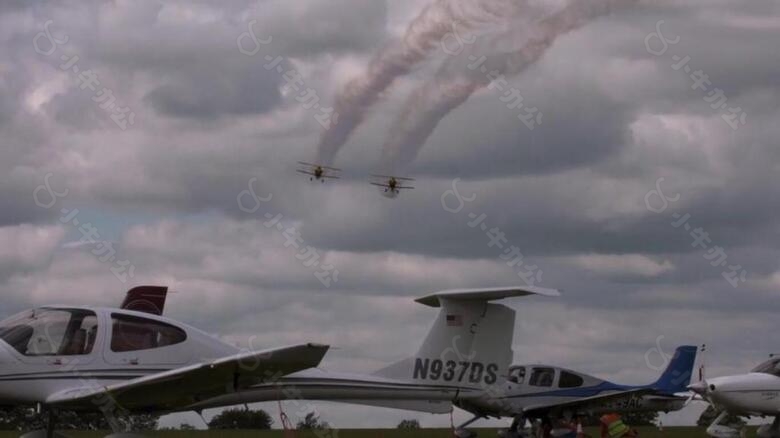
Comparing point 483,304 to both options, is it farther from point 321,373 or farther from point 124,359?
point 124,359

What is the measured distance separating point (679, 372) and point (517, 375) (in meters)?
10.3

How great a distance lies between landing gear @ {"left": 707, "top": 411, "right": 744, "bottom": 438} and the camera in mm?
24906

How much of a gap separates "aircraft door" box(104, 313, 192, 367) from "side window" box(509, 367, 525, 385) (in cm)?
1288

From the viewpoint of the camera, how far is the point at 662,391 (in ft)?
112

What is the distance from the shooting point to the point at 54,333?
691 inches

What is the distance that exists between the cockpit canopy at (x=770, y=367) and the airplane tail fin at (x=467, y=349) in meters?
7.67

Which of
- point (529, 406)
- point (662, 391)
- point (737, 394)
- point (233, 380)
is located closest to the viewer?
point (233, 380)

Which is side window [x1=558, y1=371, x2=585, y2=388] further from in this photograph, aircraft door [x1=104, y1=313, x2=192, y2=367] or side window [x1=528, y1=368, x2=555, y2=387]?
aircraft door [x1=104, y1=313, x2=192, y2=367]

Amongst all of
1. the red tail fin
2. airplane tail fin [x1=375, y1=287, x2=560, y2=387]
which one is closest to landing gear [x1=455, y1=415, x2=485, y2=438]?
airplane tail fin [x1=375, y1=287, x2=560, y2=387]

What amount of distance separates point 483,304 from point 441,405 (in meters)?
1.72

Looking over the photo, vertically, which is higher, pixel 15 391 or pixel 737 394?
pixel 737 394

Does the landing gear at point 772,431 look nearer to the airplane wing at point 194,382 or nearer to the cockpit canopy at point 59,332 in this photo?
the airplane wing at point 194,382

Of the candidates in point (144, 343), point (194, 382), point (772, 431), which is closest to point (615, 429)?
point (772, 431)

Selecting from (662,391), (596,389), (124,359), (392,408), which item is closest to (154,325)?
(124,359)
